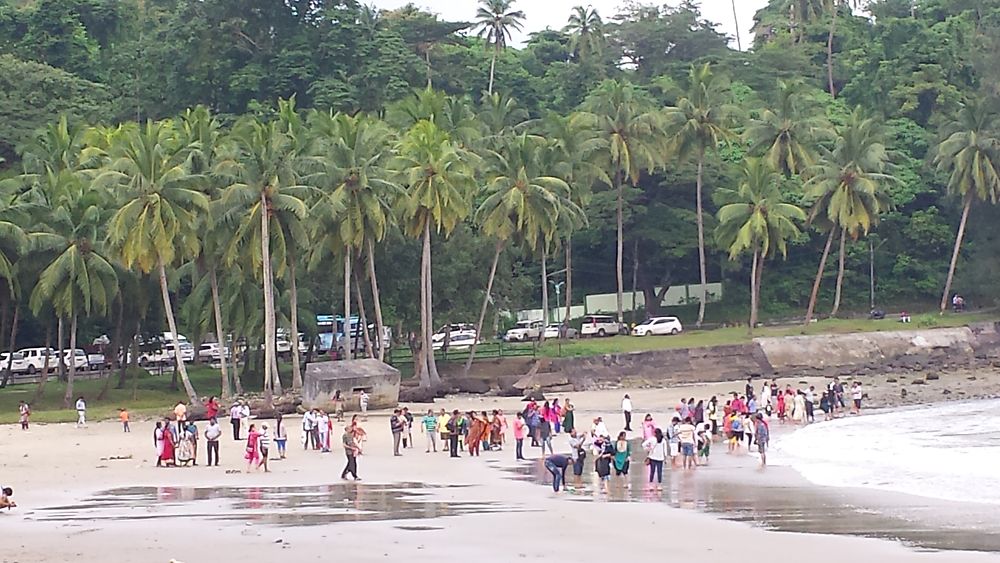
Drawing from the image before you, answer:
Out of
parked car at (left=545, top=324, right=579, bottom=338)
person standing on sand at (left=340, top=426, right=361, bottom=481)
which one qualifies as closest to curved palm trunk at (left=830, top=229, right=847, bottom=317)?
parked car at (left=545, top=324, right=579, bottom=338)

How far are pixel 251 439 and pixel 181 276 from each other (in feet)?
97.4

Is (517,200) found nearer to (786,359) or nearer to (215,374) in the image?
(786,359)

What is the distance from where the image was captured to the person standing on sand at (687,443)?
2869 centimetres

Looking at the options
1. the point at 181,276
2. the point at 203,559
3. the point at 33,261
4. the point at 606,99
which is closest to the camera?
the point at 203,559

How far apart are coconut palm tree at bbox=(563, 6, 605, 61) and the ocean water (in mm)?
59038

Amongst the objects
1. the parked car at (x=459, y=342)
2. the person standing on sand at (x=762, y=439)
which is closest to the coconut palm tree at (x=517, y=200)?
the parked car at (x=459, y=342)

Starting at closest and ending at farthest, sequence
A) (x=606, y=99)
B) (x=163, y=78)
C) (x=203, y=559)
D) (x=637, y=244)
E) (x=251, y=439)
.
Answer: (x=203, y=559) → (x=251, y=439) → (x=606, y=99) → (x=637, y=244) → (x=163, y=78)

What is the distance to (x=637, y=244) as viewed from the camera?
74.4m

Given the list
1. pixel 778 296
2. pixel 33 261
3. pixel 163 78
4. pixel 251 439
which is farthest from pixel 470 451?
pixel 163 78

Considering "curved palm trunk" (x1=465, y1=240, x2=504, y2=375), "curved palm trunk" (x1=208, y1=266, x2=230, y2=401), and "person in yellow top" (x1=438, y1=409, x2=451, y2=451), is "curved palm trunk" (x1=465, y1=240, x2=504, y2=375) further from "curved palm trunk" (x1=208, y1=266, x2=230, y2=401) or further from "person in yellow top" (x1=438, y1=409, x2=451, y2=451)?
"person in yellow top" (x1=438, y1=409, x2=451, y2=451)

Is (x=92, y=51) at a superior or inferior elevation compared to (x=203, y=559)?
superior

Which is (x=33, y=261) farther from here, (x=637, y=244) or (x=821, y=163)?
(x=821, y=163)

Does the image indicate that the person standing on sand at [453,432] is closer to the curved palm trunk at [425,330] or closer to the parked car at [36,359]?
the curved palm trunk at [425,330]

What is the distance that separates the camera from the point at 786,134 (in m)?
70.3
